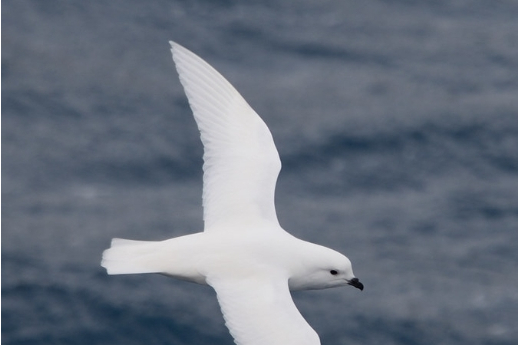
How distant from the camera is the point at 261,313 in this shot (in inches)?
433

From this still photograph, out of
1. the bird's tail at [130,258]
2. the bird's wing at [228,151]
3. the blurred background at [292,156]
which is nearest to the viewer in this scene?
the bird's tail at [130,258]

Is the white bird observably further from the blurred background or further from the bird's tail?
the blurred background

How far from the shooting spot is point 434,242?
16.2 m

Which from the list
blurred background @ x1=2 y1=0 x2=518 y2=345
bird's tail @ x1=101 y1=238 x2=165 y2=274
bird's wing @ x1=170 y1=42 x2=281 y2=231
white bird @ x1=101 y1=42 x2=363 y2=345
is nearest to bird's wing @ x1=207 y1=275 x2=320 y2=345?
white bird @ x1=101 y1=42 x2=363 y2=345

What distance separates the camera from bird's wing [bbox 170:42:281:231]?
12.4 meters

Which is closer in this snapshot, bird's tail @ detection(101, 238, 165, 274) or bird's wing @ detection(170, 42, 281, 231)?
bird's tail @ detection(101, 238, 165, 274)

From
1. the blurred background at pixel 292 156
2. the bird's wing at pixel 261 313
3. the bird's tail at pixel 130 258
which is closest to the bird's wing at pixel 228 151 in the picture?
the bird's tail at pixel 130 258

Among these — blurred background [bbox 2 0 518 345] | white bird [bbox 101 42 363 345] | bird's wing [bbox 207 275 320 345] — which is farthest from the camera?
blurred background [bbox 2 0 518 345]

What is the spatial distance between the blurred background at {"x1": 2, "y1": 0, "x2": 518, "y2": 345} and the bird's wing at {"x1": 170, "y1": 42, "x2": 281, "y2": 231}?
281 centimetres

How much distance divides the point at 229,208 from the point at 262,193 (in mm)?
351

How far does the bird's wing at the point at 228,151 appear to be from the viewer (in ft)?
40.6

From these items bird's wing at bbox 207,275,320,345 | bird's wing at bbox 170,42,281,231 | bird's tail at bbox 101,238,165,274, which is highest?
bird's wing at bbox 170,42,281,231

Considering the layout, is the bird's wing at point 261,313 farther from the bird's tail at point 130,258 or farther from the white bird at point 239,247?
the bird's tail at point 130,258

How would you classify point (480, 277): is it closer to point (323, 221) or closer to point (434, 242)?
point (434, 242)
